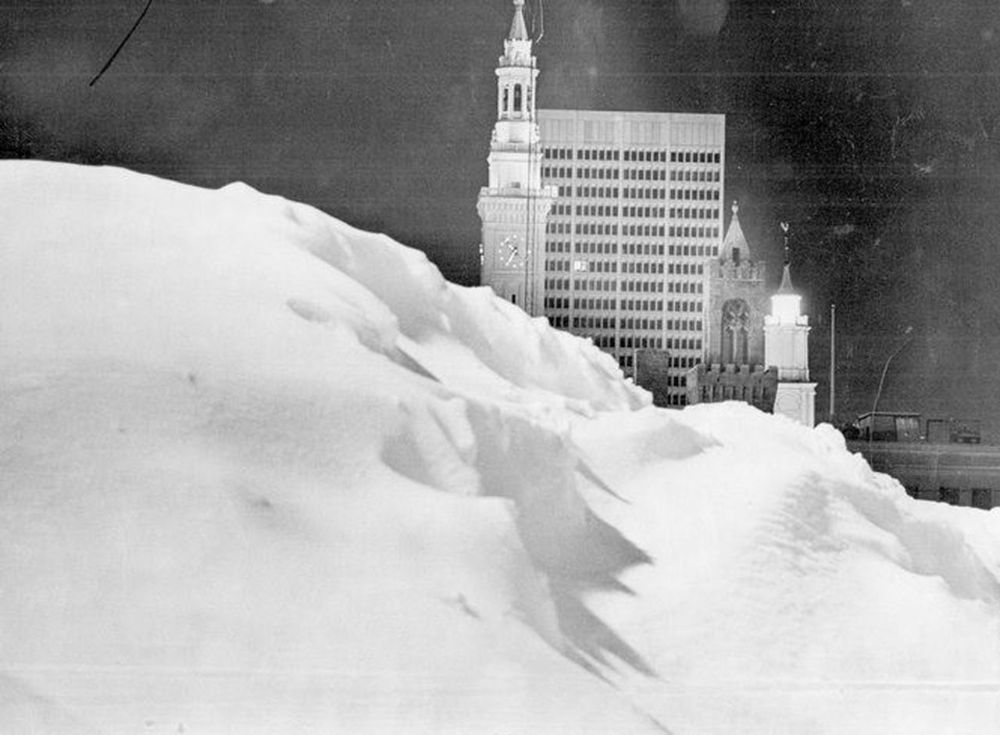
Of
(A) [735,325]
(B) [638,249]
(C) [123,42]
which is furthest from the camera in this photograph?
(B) [638,249]

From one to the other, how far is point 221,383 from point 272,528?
1.46m

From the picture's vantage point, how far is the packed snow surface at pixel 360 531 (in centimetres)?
883

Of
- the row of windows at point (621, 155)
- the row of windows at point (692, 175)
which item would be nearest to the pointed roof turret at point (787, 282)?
the row of windows at point (621, 155)

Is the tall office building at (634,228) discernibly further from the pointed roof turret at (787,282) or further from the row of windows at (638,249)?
the pointed roof turret at (787,282)

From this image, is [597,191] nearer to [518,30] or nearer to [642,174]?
[642,174]

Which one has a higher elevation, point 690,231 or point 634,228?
point 634,228

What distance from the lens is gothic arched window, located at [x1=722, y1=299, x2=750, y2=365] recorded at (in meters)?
45.2

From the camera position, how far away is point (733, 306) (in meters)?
45.4

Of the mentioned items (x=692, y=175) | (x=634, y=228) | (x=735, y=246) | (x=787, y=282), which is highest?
(x=692, y=175)

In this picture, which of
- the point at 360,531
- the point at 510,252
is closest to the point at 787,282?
the point at 510,252

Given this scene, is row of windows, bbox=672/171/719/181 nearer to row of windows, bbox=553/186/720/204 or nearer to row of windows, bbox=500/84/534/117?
row of windows, bbox=553/186/720/204

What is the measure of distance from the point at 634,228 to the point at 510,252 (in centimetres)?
1203

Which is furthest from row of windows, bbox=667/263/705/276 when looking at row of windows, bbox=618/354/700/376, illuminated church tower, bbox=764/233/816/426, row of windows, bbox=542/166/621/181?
illuminated church tower, bbox=764/233/816/426

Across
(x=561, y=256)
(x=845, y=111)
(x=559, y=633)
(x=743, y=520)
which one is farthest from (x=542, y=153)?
(x=559, y=633)
